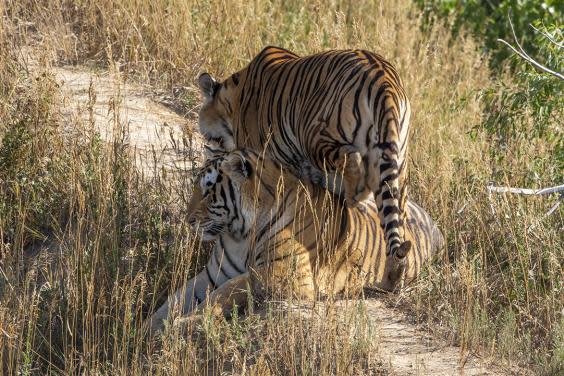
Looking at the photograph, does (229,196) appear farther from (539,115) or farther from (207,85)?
(539,115)

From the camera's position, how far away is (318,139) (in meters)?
6.43

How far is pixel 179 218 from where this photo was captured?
702 centimetres

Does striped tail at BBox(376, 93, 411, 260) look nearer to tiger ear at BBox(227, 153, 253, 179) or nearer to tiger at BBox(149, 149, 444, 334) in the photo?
tiger at BBox(149, 149, 444, 334)

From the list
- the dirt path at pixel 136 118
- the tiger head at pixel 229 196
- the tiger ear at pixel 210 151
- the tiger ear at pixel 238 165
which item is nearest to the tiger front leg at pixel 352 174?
the tiger head at pixel 229 196

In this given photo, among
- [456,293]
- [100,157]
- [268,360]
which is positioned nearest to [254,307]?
[268,360]

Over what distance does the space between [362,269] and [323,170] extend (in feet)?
1.95

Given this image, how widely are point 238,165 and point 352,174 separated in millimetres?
604

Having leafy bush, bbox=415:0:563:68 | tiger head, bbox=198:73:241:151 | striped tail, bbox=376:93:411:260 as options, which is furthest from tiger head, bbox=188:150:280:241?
leafy bush, bbox=415:0:563:68

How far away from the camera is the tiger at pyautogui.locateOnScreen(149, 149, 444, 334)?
5.96 meters

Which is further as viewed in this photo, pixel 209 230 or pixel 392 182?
pixel 209 230

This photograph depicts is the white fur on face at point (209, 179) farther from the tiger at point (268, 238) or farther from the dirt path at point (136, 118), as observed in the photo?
the dirt path at point (136, 118)

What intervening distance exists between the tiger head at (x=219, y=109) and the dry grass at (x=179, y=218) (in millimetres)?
607

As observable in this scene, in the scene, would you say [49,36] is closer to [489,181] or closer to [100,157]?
[100,157]

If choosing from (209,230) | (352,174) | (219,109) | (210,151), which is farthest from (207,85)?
(352,174)
